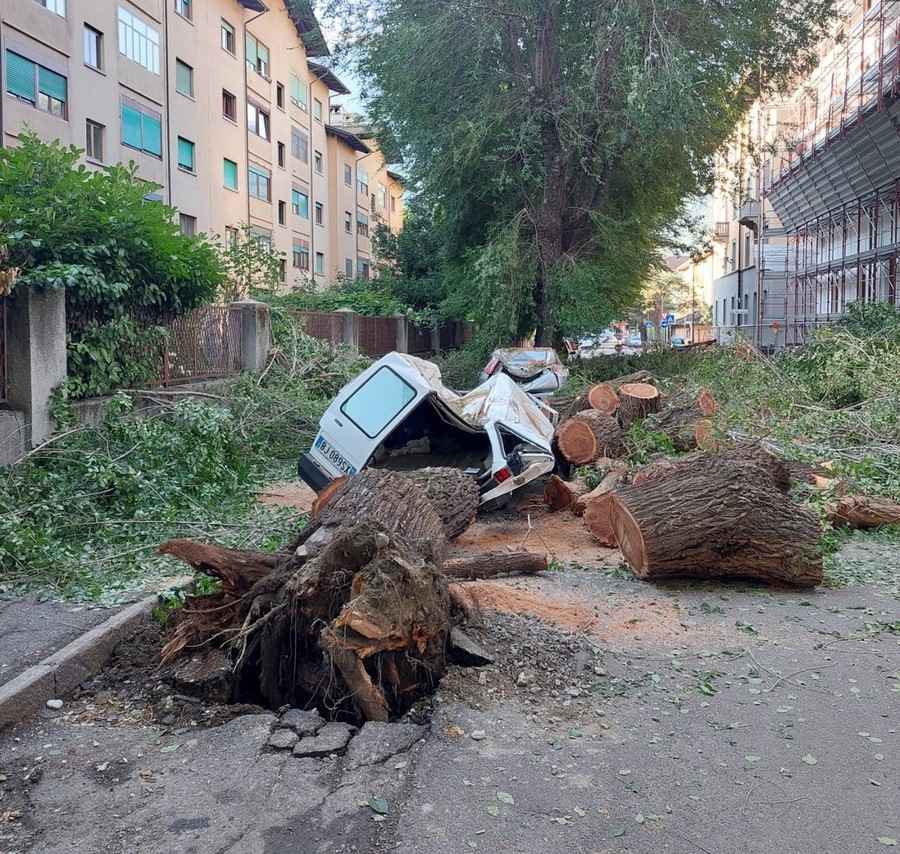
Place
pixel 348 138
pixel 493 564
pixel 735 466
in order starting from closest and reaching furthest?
pixel 493 564, pixel 735 466, pixel 348 138

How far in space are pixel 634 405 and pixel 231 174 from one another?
93.7 ft

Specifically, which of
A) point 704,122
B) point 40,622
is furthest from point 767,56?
point 40,622

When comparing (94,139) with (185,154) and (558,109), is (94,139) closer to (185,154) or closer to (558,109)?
(185,154)

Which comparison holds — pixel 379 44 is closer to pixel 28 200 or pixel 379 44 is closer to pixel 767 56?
pixel 767 56

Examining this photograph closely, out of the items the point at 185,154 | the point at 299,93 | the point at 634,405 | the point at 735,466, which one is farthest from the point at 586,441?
the point at 299,93

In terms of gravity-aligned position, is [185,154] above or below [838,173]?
above

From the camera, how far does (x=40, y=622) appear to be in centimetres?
574

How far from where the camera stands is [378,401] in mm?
9602

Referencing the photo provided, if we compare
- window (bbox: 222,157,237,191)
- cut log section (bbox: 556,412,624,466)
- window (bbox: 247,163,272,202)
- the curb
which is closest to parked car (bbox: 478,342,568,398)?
cut log section (bbox: 556,412,624,466)

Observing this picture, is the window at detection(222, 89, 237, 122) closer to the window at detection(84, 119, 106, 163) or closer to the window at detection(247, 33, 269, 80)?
the window at detection(247, 33, 269, 80)

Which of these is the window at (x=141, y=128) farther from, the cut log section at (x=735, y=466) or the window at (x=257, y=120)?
the cut log section at (x=735, y=466)

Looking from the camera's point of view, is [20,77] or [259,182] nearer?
[20,77]

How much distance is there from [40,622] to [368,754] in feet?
8.98

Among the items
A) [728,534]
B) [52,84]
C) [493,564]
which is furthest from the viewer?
[52,84]
